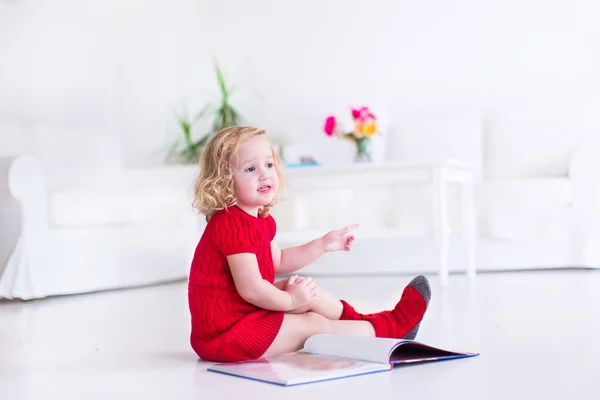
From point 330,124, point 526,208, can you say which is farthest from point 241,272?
point 526,208

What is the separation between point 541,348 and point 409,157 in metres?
2.65

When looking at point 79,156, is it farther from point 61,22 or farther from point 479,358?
point 479,358

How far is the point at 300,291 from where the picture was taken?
1.57 meters

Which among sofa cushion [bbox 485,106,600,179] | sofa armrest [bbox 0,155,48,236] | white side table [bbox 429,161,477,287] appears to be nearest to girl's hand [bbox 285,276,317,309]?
white side table [bbox 429,161,477,287]

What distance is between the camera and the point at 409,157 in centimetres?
422

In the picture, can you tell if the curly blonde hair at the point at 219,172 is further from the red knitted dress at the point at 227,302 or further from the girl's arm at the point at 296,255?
the girl's arm at the point at 296,255

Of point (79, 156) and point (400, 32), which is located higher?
point (400, 32)

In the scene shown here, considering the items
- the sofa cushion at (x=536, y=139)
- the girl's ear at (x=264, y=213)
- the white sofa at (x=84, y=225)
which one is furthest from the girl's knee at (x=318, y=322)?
the sofa cushion at (x=536, y=139)

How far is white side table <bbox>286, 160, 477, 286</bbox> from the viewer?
3154mm

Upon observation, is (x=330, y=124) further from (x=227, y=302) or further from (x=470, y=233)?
(x=227, y=302)

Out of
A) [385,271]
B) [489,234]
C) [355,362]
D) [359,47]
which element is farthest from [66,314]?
[359,47]

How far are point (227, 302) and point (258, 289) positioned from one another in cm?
9

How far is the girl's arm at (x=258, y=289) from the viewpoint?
1531 millimetres

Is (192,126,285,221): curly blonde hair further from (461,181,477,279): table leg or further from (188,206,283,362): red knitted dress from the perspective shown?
(461,181,477,279): table leg
